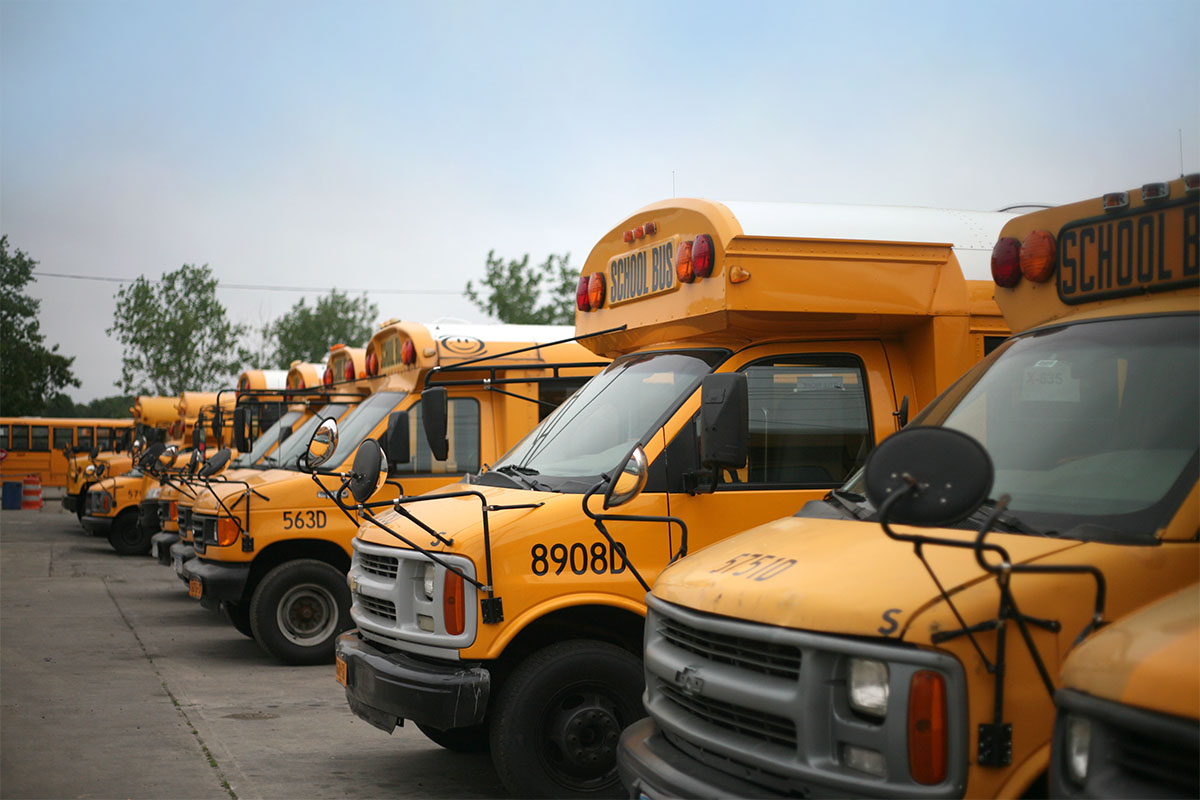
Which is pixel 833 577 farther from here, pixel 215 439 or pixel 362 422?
pixel 215 439

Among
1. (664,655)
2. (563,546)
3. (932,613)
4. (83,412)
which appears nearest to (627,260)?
(563,546)

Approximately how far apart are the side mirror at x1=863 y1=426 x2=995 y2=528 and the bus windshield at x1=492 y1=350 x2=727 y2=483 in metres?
2.77

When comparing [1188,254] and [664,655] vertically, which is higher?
[1188,254]

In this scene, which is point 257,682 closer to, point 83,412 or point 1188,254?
point 1188,254

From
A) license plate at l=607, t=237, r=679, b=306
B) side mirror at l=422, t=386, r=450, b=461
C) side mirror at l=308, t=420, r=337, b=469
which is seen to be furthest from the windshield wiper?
side mirror at l=308, t=420, r=337, b=469

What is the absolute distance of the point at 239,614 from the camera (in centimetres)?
1086

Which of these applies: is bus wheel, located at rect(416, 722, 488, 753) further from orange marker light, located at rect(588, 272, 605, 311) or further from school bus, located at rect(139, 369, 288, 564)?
school bus, located at rect(139, 369, 288, 564)

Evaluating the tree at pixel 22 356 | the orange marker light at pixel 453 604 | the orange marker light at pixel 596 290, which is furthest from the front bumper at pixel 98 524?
the tree at pixel 22 356

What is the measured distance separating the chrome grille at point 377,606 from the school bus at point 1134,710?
373 cm

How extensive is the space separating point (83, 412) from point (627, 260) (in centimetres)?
9171

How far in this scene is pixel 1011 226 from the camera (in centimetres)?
468

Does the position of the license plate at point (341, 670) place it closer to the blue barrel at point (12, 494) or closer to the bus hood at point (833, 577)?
the bus hood at point (833, 577)

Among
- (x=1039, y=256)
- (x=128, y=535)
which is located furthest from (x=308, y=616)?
(x=128, y=535)

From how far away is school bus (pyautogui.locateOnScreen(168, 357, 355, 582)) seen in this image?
37.9ft
